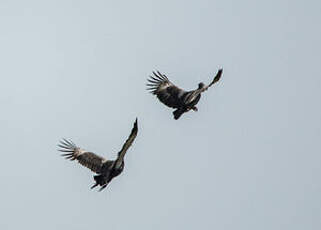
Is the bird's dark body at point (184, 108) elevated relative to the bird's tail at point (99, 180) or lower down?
elevated

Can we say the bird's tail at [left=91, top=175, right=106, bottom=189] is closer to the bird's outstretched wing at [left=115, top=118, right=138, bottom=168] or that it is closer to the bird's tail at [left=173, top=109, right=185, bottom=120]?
the bird's outstretched wing at [left=115, top=118, right=138, bottom=168]

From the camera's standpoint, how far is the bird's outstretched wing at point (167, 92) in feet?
220

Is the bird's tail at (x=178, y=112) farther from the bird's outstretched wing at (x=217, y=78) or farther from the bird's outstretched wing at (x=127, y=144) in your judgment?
the bird's outstretched wing at (x=127, y=144)

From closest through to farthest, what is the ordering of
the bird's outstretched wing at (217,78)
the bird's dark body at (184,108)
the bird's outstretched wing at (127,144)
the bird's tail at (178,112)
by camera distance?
the bird's outstretched wing at (127,144) < the bird's outstretched wing at (217,78) < the bird's dark body at (184,108) < the bird's tail at (178,112)

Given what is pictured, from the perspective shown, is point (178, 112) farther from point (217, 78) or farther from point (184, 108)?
point (217, 78)

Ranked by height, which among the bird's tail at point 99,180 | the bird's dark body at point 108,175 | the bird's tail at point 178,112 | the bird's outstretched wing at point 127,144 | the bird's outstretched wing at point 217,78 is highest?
the bird's outstretched wing at point 217,78

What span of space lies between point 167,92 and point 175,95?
822 mm

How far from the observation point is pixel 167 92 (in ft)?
222

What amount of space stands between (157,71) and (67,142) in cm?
813

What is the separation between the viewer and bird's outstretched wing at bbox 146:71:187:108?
6694 cm

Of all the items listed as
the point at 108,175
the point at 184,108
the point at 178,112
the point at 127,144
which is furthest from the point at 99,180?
the point at 184,108

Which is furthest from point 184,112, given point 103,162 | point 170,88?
point 103,162

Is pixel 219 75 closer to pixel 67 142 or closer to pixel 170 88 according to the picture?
pixel 170 88

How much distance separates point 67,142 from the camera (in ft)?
223
